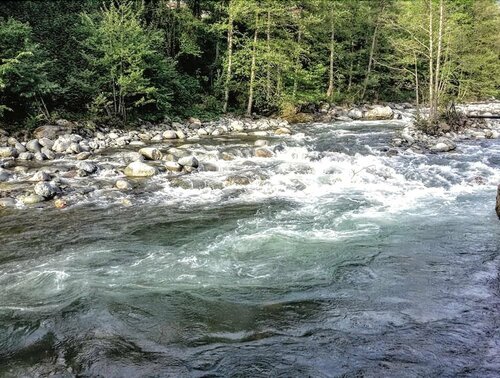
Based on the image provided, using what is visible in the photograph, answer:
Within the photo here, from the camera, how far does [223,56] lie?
2459cm

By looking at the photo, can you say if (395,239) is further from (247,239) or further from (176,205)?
(176,205)

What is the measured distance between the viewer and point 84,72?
18031 millimetres

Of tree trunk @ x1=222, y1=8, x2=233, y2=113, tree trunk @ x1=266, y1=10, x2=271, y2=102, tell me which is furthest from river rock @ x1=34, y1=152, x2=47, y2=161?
tree trunk @ x1=266, y1=10, x2=271, y2=102

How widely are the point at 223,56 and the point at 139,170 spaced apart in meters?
13.6

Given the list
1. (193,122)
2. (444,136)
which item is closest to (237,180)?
(193,122)

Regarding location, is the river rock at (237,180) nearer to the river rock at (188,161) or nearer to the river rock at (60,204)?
the river rock at (188,161)

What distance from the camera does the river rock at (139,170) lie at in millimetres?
12977

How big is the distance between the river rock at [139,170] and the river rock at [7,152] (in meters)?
4.40

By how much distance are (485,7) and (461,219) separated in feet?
95.2

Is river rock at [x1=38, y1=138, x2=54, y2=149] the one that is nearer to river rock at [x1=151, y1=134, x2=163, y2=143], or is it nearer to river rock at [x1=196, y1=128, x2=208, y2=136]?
river rock at [x1=151, y1=134, x2=163, y2=143]

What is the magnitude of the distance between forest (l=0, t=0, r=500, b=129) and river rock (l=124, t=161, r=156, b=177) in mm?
5716

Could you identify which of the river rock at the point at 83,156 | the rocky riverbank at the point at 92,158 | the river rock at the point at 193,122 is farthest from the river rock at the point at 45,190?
the river rock at the point at 193,122

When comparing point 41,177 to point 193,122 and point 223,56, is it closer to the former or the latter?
point 193,122

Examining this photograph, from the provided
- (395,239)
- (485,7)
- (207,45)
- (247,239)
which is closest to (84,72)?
(207,45)
